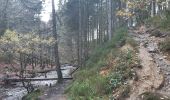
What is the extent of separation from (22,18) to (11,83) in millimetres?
27871

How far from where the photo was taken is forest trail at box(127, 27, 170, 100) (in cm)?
1102

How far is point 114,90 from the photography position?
12.2 m

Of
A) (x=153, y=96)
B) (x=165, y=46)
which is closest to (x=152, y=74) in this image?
(x=153, y=96)

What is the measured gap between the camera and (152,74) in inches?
489

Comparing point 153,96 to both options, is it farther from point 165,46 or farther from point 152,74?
point 165,46

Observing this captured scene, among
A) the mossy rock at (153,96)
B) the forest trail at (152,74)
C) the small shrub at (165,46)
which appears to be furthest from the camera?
the small shrub at (165,46)

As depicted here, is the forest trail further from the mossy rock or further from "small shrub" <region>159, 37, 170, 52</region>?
the mossy rock

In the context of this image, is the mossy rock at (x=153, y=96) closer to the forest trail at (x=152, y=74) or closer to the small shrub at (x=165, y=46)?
the forest trail at (x=152, y=74)

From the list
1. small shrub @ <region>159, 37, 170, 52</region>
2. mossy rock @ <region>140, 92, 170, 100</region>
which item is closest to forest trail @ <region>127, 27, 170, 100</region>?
small shrub @ <region>159, 37, 170, 52</region>

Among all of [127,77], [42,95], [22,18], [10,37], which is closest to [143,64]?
[127,77]

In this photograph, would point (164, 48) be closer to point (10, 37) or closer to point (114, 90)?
point (114, 90)

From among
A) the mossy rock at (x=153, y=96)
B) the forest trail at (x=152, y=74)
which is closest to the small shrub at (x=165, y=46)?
the forest trail at (x=152, y=74)

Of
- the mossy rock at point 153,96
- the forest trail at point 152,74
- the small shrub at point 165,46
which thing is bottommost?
the mossy rock at point 153,96

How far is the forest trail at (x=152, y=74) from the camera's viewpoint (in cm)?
1102
